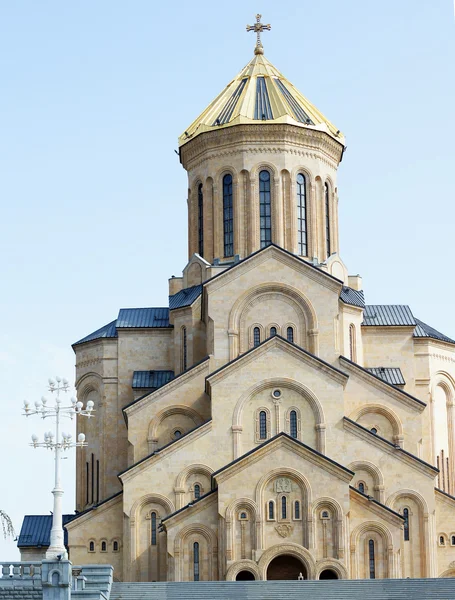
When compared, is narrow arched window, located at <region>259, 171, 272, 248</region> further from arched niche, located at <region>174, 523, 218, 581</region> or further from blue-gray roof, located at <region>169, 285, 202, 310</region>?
arched niche, located at <region>174, 523, 218, 581</region>

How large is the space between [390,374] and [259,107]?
1183 centimetres

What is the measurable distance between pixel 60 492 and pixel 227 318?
633 inches

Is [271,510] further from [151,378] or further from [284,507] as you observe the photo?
[151,378]

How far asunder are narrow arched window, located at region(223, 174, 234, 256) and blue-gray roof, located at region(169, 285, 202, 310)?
1882mm

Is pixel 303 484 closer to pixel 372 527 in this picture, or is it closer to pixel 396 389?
pixel 372 527

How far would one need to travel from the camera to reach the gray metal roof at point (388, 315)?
182 ft

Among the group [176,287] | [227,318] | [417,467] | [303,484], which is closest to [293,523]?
[303,484]

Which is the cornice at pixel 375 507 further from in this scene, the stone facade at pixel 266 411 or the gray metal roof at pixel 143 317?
the gray metal roof at pixel 143 317

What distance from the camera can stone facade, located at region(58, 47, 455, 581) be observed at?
46.1m

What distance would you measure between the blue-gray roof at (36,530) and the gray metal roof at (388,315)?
46.3 ft

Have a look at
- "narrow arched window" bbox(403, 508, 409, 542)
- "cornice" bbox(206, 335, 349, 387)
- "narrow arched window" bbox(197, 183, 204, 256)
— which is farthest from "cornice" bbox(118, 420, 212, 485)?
"narrow arched window" bbox(197, 183, 204, 256)

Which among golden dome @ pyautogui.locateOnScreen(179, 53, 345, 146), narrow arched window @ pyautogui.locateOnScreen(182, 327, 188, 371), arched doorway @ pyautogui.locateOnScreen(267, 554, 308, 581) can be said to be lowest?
arched doorway @ pyautogui.locateOnScreen(267, 554, 308, 581)

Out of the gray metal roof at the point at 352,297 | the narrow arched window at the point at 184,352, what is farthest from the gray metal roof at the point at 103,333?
the gray metal roof at the point at 352,297

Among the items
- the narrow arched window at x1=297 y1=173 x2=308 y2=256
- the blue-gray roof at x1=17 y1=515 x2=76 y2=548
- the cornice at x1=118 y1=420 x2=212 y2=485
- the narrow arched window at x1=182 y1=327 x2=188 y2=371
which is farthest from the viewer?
the blue-gray roof at x1=17 y1=515 x2=76 y2=548
